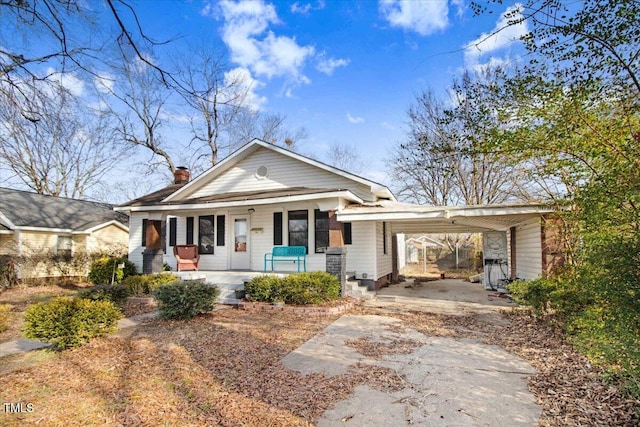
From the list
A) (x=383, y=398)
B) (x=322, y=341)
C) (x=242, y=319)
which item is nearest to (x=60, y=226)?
(x=242, y=319)

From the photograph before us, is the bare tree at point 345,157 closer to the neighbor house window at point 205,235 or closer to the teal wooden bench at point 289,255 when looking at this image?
the neighbor house window at point 205,235

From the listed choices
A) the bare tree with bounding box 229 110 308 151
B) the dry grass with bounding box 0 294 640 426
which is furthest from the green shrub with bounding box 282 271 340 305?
the bare tree with bounding box 229 110 308 151

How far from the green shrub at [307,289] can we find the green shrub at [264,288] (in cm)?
26

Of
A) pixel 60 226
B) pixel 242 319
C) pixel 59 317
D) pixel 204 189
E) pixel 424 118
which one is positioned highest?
pixel 424 118

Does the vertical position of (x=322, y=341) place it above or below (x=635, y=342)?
below

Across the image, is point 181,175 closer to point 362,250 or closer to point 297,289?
point 362,250

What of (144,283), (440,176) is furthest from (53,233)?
(440,176)

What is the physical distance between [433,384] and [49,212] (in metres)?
20.3

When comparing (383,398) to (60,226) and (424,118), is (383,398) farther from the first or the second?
(424,118)

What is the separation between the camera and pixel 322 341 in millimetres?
5879

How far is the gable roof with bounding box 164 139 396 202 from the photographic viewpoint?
1191 cm

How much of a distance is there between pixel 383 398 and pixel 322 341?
2309 millimetres

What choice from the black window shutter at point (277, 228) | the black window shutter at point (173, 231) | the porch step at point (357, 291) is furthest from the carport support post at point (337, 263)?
the black window shutter at point (173, 231)

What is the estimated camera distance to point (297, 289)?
868 centimetres
